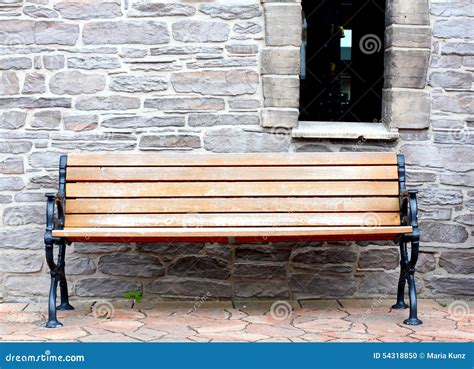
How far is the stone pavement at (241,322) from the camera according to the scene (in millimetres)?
5121

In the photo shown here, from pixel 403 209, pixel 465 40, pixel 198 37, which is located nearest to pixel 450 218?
pixel 403 209

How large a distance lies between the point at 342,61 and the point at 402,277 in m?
1.92

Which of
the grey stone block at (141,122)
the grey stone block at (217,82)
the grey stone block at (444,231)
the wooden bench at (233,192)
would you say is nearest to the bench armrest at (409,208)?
the wooden bench at (233,192)

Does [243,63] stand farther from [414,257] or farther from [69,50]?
[414,257]

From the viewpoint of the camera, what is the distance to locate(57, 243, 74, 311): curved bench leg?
5723mm

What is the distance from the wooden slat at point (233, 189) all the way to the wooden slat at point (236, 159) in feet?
0.47

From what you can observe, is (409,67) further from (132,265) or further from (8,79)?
(8,79)

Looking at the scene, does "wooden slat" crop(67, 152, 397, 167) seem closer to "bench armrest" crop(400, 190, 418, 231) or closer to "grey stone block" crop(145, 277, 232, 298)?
"bench armrest" crop(400, 190, 418, 231)

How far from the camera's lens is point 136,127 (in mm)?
6223

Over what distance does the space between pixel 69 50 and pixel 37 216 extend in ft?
4.03

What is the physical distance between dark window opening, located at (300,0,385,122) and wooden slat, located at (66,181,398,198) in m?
1.02

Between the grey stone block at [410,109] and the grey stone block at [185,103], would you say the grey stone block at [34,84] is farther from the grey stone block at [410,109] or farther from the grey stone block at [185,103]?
the grey stone block at [410,109]

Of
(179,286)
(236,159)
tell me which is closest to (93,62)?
(236,159)

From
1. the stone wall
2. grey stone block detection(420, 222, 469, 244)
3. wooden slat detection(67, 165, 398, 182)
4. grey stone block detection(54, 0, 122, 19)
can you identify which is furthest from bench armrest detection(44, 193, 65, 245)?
grey stone block detection(420, 222, 469, 244)
